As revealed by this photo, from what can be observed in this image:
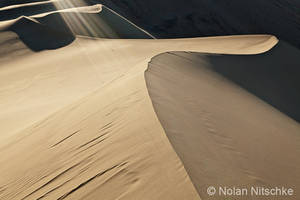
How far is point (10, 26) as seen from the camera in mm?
14227

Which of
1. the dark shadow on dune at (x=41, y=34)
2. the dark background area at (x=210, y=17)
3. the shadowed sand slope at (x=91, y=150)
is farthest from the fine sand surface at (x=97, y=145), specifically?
the dark background area at (x=210, y=17)

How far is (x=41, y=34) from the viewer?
14.1 m

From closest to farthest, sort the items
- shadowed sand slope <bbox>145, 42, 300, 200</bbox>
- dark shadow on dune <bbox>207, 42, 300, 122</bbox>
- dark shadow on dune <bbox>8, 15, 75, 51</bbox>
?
shadowed sand slope <bbox>145, 42, 300, 200</bbox>, dark shadow on dune <bbox>207, 42, 300, 122</bbox>, dark shadow on dune <bbox>8, 15, 75, 51</bbox>

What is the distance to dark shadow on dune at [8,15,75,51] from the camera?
13195 mm

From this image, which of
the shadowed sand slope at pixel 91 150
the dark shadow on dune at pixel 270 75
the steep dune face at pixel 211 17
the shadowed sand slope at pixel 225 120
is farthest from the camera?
the steep dune face at pixel 211 17

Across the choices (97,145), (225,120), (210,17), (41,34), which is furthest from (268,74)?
(210,17)

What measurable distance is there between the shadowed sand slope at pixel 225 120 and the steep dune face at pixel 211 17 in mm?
18860

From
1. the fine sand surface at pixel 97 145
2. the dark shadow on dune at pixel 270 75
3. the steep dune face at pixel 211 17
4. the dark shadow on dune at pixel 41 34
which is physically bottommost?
the steep dune face at pixel 211 17

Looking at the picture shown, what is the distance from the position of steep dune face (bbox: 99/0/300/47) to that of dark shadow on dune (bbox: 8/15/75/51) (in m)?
12.0

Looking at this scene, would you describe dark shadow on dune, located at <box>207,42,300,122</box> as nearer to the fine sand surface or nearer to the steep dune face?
the fine sand surface

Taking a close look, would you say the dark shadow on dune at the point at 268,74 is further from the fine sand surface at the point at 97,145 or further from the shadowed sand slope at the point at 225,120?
the fine sand surface at the point at 97,145

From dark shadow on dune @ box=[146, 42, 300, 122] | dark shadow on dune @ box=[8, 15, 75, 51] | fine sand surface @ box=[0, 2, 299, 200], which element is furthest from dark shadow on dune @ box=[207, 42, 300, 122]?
dark shadow on dune @ box=[8, 15, 75, 51]

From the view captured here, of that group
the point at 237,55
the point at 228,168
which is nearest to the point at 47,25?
the point at 237,55

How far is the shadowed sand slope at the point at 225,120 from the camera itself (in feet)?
9.84
